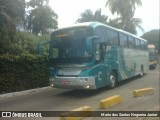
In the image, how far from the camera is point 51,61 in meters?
13.7

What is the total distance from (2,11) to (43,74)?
434 centimetres

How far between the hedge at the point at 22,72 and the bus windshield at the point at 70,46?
2.05 meters

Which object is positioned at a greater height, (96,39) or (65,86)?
(96,39)

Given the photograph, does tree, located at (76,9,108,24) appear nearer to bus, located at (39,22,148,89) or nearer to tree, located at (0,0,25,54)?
tree, located at (0,0,25,54)

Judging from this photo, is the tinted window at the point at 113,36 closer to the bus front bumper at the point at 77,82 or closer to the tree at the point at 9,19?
the bus front bumper at the point at 77,82

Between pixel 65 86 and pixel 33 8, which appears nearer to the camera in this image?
pixel 65 86

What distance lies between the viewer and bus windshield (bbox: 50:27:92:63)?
1269cm

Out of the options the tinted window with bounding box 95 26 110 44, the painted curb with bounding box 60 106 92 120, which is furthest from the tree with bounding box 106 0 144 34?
the painted curb with bounding box 60 106 92 120

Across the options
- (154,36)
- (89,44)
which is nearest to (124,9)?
(89,44)

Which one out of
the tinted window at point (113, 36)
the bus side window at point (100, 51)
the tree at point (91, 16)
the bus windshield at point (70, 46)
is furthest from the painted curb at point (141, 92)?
the tree at point (91, 16)

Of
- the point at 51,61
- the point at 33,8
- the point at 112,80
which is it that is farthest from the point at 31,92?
the point at 33,8

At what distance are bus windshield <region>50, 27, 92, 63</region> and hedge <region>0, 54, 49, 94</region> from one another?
205cm

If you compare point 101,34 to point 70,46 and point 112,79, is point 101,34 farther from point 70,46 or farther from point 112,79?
point 112,79

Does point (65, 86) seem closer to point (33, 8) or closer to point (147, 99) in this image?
point (147, 99)
